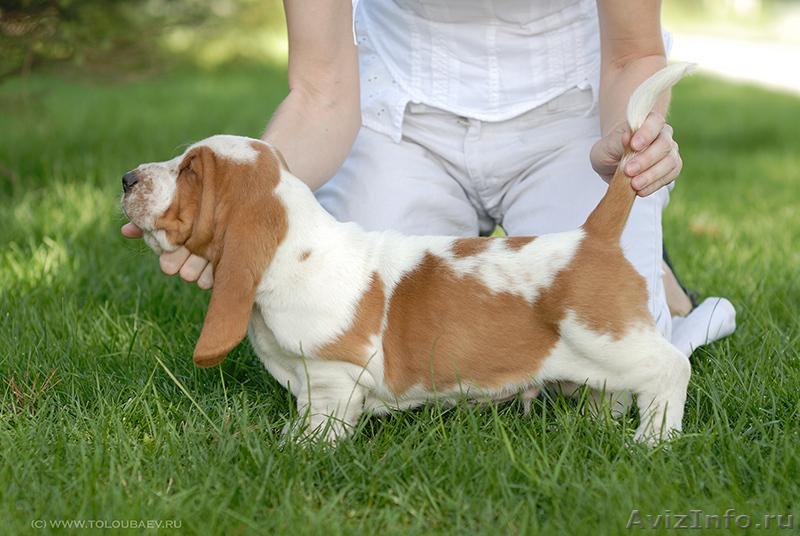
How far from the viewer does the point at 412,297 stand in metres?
2.19

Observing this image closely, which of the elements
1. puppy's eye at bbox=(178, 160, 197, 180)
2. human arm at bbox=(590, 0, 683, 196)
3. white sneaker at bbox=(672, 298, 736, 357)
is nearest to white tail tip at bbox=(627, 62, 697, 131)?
human arm at bbox=(590, 0, 683, 196)

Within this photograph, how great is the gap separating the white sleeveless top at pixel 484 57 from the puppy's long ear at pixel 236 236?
110 cm

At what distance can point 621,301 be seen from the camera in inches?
83.0

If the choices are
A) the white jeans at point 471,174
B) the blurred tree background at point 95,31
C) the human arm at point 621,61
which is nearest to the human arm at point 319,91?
the white jeans at point 471,174

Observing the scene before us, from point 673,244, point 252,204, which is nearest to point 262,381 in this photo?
point 252,204

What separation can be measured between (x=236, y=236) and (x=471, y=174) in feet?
4.19

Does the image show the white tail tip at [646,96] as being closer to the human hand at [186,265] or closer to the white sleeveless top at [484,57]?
the white sleeveless top at [484,57]

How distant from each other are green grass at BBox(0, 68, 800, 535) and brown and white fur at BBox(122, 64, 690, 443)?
14 cm

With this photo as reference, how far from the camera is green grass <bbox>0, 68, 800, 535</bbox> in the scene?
1.85 metres

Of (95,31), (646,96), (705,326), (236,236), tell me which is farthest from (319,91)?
(95,31)

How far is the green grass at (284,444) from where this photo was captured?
1854 millimetres

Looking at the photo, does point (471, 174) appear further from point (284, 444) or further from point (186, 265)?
point (284, 444)

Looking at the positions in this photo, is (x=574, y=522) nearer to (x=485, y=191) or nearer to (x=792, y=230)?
(x=485, y=191)

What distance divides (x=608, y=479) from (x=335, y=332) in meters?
0.83
